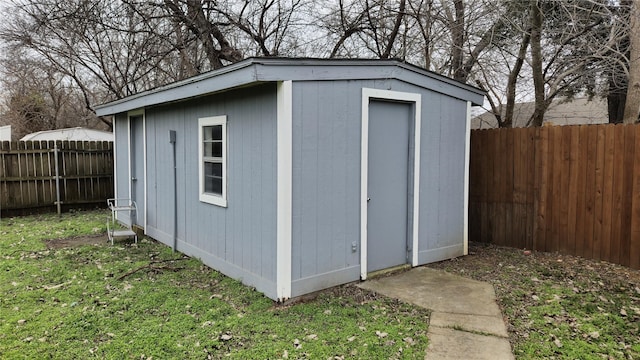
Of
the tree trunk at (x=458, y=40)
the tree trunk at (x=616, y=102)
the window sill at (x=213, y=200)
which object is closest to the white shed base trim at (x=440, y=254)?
the window sill at (x=213, y=200)

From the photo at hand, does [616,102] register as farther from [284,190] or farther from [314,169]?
[284,190]

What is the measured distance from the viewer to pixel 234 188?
4789 millimetres

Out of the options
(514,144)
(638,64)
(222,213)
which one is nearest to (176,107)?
(222,213)

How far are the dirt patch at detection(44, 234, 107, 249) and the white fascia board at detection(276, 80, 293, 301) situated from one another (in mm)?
4015

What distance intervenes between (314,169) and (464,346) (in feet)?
6.73

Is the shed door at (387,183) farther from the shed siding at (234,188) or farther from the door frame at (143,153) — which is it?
the door frame at (143,153)

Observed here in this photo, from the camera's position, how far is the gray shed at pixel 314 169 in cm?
405

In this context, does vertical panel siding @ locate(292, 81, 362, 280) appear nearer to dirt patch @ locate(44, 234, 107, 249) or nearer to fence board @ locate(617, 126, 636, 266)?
fence board @ locate(617, 126, 636, 266)

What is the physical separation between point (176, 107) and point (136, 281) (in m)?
2.56

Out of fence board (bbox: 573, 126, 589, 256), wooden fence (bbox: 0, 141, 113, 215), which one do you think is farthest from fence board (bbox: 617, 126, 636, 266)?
wooden fence (bbox: 0, 141, 113, 215)

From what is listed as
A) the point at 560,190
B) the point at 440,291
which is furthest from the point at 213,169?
the point at 560,190

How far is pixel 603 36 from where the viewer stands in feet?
26.1

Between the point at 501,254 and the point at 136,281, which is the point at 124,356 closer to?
the point at 136,281

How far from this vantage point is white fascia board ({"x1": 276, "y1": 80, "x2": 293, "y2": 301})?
393 centimetres
